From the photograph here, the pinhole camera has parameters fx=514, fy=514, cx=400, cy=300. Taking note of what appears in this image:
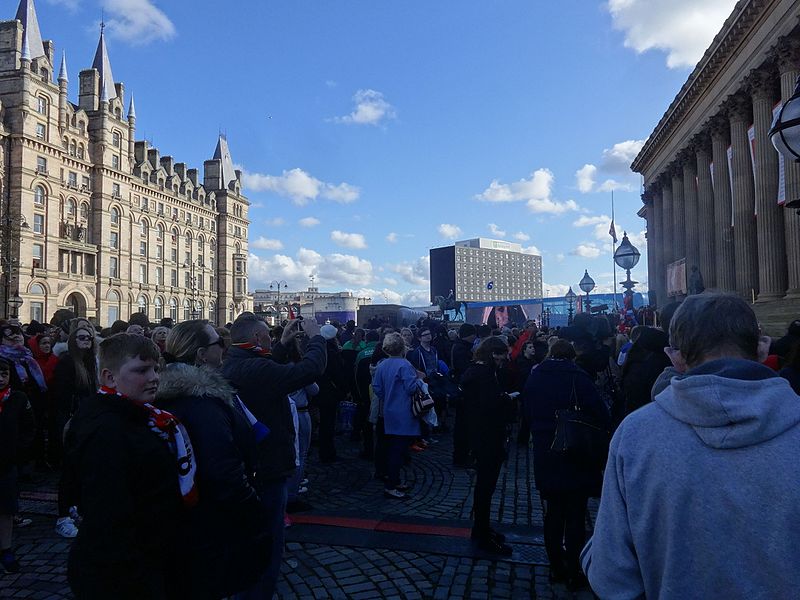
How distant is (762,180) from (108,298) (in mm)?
53737

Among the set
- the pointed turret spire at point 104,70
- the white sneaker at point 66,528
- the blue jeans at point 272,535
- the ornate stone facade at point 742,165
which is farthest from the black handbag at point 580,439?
the pointed turret spire at point 104,70

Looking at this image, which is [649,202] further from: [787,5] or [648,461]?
[648,461]

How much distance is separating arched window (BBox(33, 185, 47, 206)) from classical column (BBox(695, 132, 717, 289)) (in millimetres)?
49657

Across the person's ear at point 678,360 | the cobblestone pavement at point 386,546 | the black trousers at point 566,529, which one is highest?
the person's ear at point 678,360

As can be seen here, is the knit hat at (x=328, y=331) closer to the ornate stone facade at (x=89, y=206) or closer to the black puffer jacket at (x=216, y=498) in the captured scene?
the black puffer jacket at (x=216, y=498)

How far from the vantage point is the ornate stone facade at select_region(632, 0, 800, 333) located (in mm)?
16297

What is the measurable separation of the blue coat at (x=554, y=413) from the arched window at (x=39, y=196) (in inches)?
2046

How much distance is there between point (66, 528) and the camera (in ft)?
17.3

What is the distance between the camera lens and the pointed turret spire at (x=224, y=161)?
7775cm

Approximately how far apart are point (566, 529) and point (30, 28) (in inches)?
2317

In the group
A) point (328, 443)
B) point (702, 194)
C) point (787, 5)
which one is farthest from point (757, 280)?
point (328, 443)

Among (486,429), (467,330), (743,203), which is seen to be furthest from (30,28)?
(486,429)

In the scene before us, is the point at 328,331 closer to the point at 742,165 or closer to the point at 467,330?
the point at 467,330

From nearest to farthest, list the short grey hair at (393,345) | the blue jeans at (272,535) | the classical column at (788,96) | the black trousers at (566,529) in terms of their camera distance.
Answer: the blue jeans at (272,535), the black trousers at (566,529), the short grey hair at (393,345), the classical column at (788,96)
